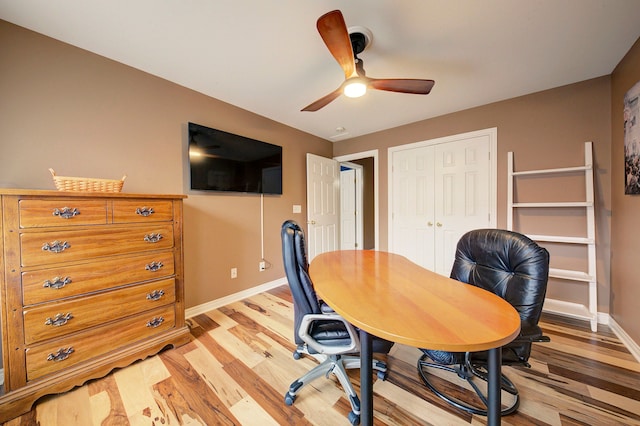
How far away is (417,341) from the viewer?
692 millimetres

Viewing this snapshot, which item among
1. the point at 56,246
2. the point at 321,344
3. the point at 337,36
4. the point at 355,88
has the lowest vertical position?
the point at 321,344

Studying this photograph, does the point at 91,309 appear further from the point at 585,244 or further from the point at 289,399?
the point at 585,244

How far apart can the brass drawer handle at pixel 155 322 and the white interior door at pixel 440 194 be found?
2.93 metres

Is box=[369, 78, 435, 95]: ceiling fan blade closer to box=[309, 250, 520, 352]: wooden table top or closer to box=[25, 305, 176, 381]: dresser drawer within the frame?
box=[309, 250, 520, 352]: wooden table top

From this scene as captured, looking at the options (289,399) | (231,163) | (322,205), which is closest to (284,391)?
(289,399)

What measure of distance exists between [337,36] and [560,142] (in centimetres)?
264

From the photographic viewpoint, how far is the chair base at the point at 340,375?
119 centimetres

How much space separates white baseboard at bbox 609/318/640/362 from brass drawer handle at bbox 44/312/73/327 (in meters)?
3.91

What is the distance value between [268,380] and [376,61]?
2576 mm

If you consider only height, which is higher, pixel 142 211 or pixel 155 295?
pixel 142 211

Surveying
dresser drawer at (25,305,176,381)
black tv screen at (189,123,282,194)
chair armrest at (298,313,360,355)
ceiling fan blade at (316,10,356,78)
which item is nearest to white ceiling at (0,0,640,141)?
ceiling fan blade at (316,10,356,78)

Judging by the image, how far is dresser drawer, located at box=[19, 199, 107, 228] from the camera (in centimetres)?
123

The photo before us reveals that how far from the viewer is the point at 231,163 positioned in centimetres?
258

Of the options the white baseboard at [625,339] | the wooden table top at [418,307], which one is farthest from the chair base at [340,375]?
the white baseboard at [625,339]
